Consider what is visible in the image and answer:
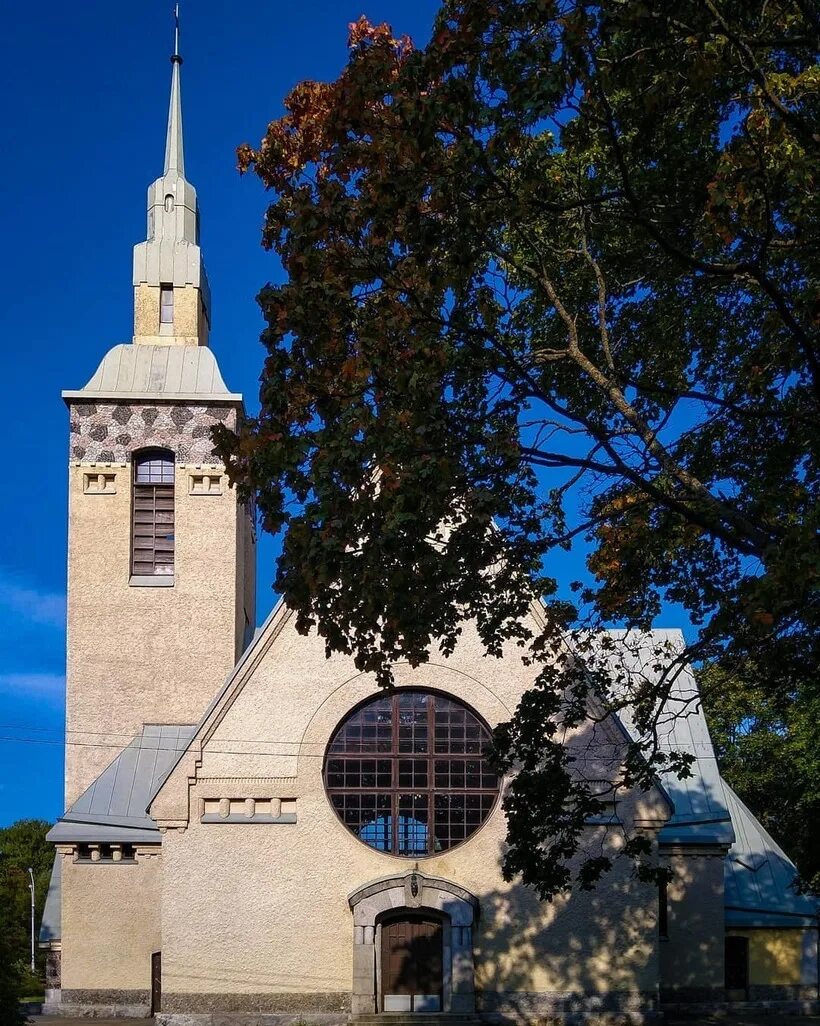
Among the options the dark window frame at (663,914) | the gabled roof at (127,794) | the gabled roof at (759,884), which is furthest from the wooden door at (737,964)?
the gabled roof at (127,794)

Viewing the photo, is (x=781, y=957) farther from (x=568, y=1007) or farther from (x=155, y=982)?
(x=155, y=982)

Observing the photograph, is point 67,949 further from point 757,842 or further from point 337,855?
point 757,842

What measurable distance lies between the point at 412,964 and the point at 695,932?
6.37m

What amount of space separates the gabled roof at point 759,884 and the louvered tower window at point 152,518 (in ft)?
46.6

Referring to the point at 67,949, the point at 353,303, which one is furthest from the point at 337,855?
the point at 353,303

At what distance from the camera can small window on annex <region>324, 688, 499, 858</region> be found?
85.9 feet

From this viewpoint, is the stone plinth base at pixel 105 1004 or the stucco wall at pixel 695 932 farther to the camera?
the stone plinth base at pixel 105 1004

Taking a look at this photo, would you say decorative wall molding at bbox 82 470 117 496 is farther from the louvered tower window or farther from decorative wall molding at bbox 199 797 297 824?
decorative wall molding at bbox 199 797 297 824

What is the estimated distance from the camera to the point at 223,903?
1001 inches

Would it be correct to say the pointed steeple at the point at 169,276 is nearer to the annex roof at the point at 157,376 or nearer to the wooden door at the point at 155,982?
the annex roof at the point at 157,376

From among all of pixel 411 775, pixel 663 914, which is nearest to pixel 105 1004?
pixel 411 775

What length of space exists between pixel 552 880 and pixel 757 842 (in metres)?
18.9

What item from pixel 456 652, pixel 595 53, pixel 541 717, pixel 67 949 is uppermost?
pixel 595 53

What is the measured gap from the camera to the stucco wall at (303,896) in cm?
2520
